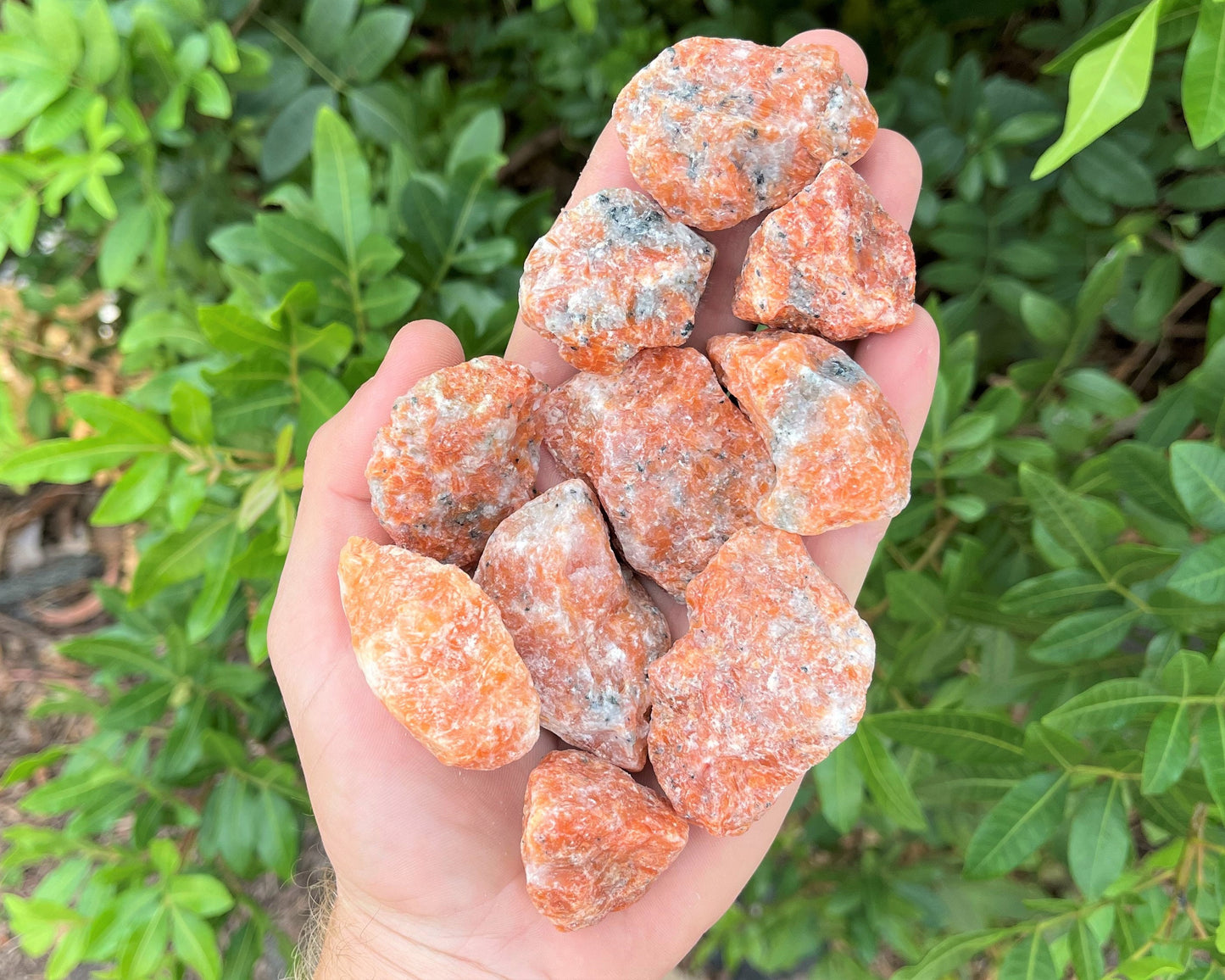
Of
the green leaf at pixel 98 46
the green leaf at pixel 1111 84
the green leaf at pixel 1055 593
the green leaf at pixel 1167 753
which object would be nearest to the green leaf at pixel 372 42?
the green leaf at pixel 98 46

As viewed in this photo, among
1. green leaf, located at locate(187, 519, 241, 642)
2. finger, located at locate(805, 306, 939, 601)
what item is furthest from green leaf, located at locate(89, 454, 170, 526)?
finger, located at locate(805, 306, 939, 601)

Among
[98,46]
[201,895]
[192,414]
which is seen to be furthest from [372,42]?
[201,895]

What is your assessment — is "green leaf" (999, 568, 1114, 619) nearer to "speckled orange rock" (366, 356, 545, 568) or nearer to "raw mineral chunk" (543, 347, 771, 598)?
"raw mineral chunk" (543, 347, 771, 598)

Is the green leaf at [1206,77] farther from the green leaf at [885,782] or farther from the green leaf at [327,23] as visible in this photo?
the green leaf at [327,23]

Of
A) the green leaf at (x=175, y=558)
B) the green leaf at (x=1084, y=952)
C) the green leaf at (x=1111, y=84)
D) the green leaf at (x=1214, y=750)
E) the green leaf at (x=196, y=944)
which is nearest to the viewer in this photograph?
the green leaf at (x=1111, y=84)

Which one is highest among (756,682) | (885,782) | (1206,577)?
(1206,577)

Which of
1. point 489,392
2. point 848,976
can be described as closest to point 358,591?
point 489,392

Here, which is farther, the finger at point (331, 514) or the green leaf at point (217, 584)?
the green leaf at point (217, 584)

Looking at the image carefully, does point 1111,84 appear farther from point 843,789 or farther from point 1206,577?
point 843,789
